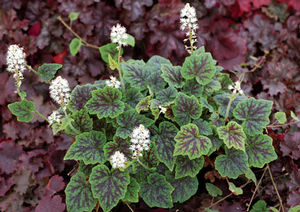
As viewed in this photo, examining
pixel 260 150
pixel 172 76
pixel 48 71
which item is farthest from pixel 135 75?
pixel 260 150

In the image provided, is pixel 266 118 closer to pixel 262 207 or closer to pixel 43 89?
pixel 262 207

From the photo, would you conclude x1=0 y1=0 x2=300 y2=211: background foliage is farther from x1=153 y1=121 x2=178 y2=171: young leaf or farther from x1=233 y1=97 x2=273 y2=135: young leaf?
x1=153 y1=121 x2=178 y2=171: young leaf

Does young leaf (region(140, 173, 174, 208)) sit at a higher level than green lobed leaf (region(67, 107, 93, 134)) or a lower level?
lower

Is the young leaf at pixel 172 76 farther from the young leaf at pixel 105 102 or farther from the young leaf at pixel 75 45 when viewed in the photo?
the young leaf at pixel 75 45

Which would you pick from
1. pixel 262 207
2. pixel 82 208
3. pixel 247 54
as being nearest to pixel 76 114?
pixel 82 208

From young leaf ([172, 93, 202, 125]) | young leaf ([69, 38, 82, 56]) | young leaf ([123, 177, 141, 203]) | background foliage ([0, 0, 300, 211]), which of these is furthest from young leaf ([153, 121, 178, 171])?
young leaf ([69, 38, 82, 56])

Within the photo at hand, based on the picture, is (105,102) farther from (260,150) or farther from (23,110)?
(260,150)
